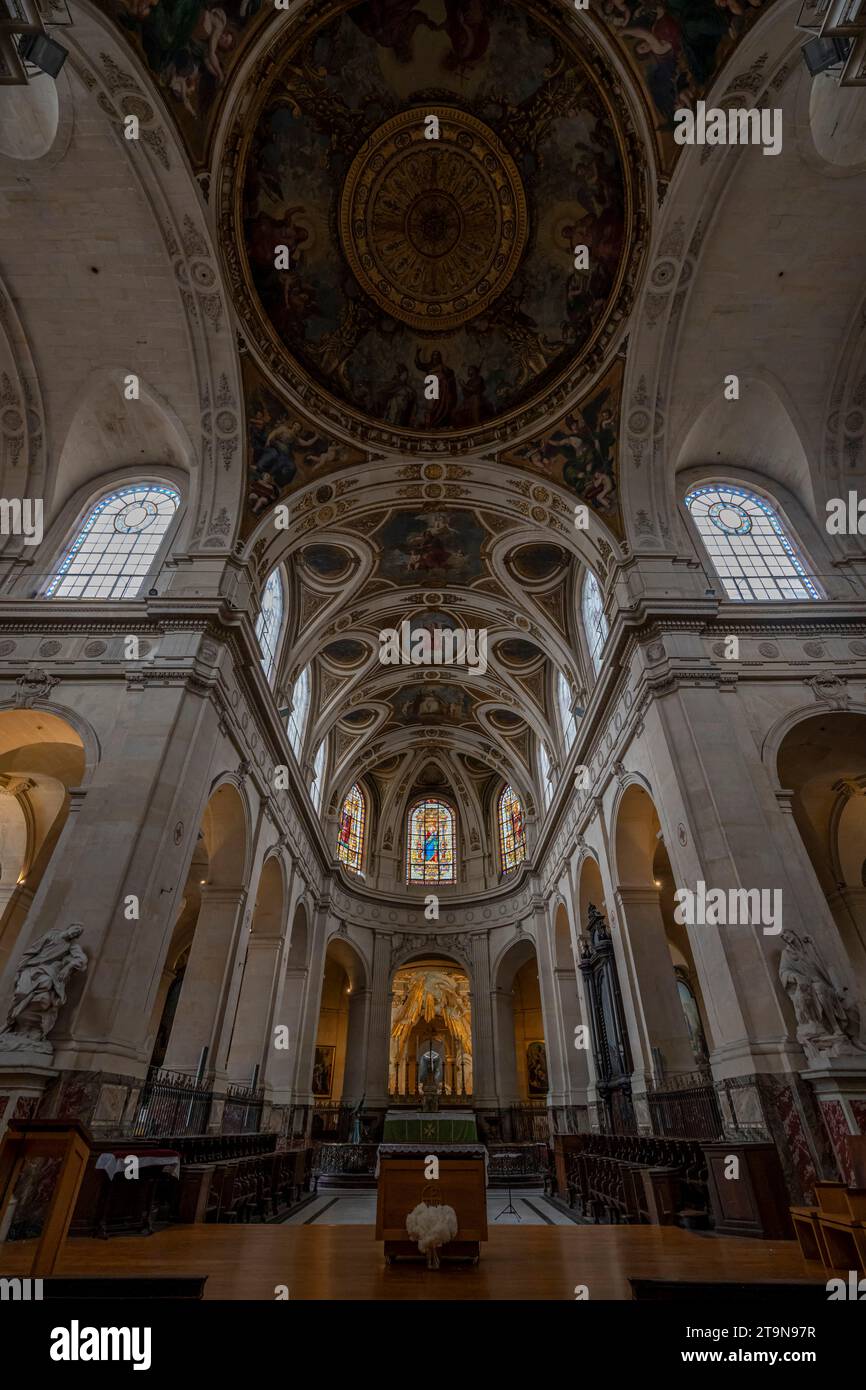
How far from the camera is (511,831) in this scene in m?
25.3

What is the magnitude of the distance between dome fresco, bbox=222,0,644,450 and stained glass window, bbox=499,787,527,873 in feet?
50.1

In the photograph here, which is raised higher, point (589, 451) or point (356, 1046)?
point (589, 451)

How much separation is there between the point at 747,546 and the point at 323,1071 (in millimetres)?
22520

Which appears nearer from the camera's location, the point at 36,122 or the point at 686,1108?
the point at 686,1108

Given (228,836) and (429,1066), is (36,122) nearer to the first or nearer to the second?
(228,836)

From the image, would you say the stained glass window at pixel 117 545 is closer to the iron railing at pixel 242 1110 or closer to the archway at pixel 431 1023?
the iron railing at pixel 242 1110

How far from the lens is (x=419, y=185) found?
11805 mm

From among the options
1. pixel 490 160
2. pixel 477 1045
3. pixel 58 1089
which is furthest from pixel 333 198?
pixel 477 1045

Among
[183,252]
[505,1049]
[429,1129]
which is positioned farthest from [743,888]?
[505,1049]

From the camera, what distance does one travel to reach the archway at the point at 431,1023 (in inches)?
986

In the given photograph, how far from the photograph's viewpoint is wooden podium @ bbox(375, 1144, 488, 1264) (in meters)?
4.18
